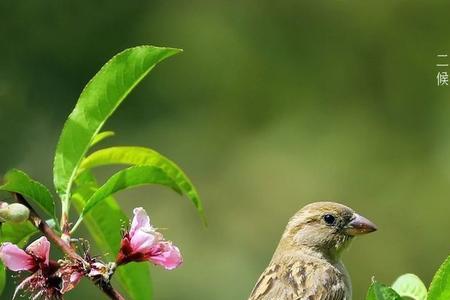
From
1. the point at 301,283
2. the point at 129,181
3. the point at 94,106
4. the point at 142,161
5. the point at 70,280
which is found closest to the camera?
the point at 70,280

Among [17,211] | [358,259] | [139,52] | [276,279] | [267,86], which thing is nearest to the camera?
[17,211]

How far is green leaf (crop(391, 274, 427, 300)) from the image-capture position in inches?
98.3

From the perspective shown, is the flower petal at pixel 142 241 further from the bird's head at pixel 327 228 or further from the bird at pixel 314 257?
the bird's head at pixel 327 228

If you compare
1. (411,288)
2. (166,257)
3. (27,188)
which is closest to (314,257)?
(411,288)

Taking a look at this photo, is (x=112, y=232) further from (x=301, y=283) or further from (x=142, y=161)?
(x=301, y=283)

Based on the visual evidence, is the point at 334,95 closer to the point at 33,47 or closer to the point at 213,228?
the point at 213,228

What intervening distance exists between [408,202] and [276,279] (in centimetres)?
576

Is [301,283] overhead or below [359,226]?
below

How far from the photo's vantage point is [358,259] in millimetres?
8742

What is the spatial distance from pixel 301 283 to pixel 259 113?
6.32 m

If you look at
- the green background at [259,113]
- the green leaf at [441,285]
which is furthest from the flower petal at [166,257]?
the green background at [259,113]

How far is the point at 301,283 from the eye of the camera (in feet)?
12.1

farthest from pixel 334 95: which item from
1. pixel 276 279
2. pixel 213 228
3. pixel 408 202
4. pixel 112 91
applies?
pixel 112 91

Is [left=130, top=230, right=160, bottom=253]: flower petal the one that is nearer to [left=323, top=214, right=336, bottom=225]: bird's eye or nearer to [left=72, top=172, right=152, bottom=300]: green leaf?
[left=72, top=172, right=152, bottom=300]: green leaf
